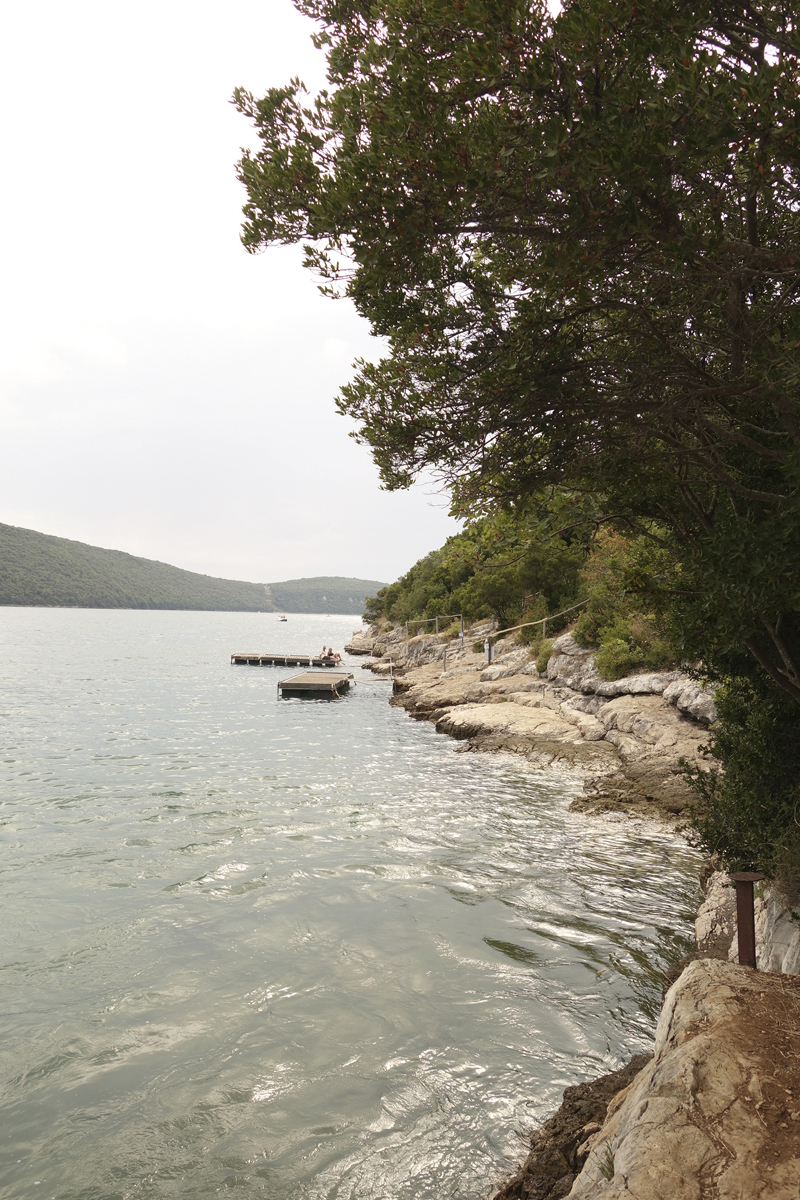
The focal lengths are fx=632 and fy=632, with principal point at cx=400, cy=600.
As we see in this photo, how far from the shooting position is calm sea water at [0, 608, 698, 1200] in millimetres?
5152

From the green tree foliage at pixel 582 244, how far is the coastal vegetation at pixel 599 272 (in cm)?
2

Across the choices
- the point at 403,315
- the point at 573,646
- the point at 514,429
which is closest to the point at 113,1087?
the point at 514,429

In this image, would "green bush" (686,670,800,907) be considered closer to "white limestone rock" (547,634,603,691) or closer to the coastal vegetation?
the coastal vegetation

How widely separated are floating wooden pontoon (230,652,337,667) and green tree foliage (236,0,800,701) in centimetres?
5118

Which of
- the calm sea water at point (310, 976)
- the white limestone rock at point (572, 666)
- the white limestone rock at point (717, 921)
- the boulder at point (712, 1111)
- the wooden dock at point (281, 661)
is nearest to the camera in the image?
the boulder at point (712, 1111)

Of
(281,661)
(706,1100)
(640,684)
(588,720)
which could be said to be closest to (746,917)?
(706,1100)

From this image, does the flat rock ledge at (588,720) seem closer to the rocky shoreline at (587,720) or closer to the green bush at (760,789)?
the rocky shoreline at (587,720)

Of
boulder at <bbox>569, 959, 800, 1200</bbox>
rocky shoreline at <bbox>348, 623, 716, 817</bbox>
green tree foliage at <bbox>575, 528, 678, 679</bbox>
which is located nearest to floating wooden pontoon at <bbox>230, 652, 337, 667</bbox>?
rocky shoreline at <bbox>348, 623, 716, 817</bbox>

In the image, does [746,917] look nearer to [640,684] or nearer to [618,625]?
[640,684]

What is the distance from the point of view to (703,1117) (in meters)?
3.33

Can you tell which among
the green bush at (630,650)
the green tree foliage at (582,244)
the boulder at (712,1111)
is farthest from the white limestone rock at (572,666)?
the boulder at (712,1111)

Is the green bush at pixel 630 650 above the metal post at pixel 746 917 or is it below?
above

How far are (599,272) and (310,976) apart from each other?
8067 mm

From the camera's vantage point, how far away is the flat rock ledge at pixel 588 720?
14.7 metres
